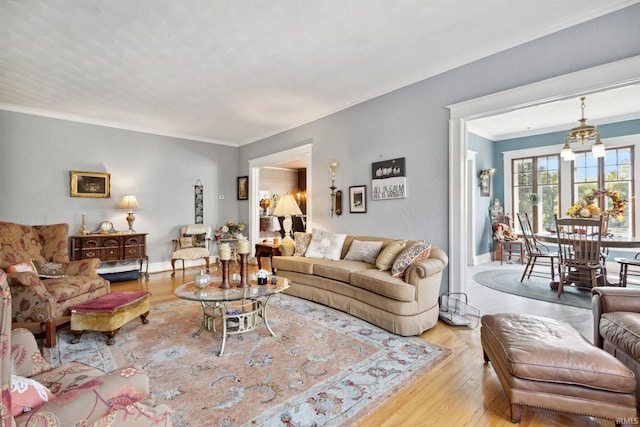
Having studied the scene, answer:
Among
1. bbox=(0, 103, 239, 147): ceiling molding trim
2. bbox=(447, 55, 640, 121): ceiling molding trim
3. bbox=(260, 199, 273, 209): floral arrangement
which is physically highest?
bbox=(0, 103, 239, 147): ceiling molding trim

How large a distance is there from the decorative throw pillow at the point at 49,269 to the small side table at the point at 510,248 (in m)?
7.57

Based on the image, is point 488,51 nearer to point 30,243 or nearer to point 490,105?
point 490,105

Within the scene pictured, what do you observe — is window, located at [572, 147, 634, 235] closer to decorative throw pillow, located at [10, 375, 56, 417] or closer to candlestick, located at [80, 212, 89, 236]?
decorative throw pillow, located at [10, 375, 56, 417]

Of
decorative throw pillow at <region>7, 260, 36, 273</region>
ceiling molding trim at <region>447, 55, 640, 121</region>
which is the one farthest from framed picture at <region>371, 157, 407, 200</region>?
decorative throw pillow at <region>7, 260, 36, 273</region>

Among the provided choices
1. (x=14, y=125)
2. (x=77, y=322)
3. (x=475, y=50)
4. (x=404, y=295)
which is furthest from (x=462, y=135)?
(x=14, y=125)

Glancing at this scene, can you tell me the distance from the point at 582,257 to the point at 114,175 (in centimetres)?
756

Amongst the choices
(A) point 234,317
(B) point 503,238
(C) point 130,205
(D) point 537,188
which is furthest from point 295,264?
(D) point 537,188

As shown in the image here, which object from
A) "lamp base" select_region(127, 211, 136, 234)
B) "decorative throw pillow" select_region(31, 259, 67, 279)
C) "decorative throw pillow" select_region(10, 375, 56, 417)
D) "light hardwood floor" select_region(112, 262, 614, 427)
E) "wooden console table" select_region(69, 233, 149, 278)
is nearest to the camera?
"decorative throw pillow" select_region(10, 375, 56, 417)

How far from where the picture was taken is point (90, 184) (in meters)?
5.54

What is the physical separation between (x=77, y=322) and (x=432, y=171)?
397 cm

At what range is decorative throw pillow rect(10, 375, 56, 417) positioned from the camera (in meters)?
0.92

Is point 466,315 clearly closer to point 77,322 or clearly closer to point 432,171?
point 432,171

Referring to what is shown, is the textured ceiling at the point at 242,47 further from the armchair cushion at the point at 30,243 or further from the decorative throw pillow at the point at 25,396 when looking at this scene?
the decorative throw pillow at the point at 25,396

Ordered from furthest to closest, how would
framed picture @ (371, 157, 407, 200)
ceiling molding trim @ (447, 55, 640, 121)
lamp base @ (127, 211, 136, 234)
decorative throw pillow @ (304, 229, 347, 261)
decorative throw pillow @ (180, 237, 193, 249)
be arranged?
decorative throw pillow @ (180, 237, 193, 249), lamp base @ (127, 211, 136, 234), decorative throw pillow @ (304, 229, 347, 261), framed picture @ (371, 157, 407, 200), ceiling molding trim @ (447, 55, 640, 121)
